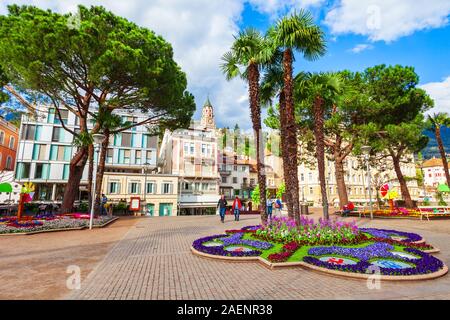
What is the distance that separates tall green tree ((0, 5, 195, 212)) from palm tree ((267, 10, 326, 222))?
31.6ft

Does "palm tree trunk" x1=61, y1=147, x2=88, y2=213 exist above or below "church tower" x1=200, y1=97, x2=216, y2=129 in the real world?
below

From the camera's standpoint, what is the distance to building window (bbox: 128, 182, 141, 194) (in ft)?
131

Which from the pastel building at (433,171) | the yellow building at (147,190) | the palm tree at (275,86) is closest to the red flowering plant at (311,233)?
the palm tree at (275,86)

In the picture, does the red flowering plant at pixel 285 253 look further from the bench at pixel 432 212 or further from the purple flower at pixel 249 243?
the bench at pixel 432 212

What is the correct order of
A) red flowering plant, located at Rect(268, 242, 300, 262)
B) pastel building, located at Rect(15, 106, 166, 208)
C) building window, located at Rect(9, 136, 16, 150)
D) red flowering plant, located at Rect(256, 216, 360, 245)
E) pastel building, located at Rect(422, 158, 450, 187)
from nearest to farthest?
red flowering plant, located at Rect(268, 242, 300, 262) → red flowering plant, located at Rect(256, 216, 360, 245) → pastel building, located at Rect(15, 106, 166, 208) → building window, located at Rect(9, 136, 16, 150) → pastel building, located at Rect(422, 158, 450, 187)

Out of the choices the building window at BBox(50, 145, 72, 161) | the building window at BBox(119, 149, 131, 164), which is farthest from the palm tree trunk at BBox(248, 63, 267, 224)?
the building window at BBox(50, 145, 72, 161)

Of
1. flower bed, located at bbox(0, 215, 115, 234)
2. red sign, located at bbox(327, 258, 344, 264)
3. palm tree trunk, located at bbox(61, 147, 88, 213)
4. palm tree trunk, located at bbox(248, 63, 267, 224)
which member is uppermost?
palm tree trunk, located at bbox(248, 63, 267, 224)

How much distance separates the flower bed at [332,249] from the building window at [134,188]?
32.0m

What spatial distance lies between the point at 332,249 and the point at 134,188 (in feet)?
120

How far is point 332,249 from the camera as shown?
316 inches

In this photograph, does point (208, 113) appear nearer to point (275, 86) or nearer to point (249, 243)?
point (275, 86)

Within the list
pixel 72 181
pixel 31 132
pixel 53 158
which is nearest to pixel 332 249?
pixel 72 181

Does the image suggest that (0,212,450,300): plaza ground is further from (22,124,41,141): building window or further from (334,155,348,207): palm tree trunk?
(22,124,41,141): building window

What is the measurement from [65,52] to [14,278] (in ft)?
50.6
